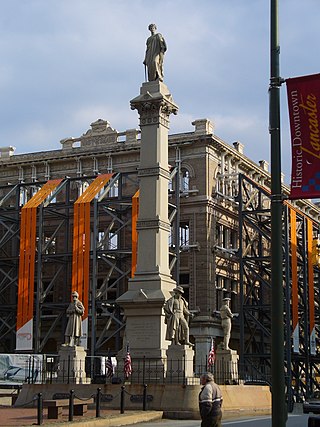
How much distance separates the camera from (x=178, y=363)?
2588 cm

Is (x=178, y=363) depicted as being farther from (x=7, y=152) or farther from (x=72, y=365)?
(x=7, y=152)

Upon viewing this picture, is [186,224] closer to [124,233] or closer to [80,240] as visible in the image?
[124,233]

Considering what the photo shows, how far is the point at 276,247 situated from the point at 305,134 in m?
1.72

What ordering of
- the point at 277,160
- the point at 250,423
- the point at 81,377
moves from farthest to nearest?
the point at 81,377 < the point at 250,423 < the point at 277,160

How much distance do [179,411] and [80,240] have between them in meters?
30.0

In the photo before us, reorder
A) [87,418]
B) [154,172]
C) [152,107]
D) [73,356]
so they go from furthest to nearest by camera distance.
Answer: [152,107] < [154,172] < [73,356] < [87,418]

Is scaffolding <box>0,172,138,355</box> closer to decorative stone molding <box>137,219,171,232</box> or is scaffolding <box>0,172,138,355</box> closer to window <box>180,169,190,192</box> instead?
window <box>180,169,190,192</box>

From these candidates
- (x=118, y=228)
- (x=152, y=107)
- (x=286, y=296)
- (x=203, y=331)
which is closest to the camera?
(x=152, y=107)

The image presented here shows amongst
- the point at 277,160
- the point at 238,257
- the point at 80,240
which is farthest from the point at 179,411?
the point at 238,257

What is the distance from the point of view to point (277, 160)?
1012 cm

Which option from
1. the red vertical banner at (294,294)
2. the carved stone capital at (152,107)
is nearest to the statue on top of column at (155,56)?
the carved stone capital at (152,107)

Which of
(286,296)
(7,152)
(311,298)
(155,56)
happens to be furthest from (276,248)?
(7,152)

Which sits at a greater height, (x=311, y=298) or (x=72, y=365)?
(x=311, y=298)

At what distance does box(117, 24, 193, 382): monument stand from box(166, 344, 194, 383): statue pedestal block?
0.21 meters
